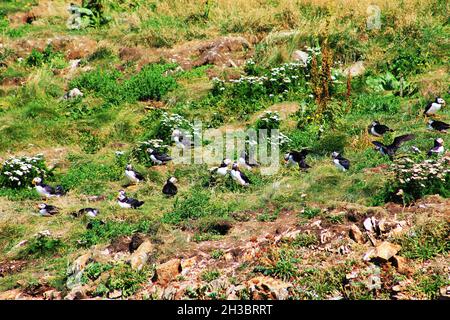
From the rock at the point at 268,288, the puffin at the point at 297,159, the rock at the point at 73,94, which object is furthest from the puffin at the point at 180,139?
the rock at the point at 268,288

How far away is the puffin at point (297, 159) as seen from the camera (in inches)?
491

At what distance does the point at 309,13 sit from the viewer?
19375 mm

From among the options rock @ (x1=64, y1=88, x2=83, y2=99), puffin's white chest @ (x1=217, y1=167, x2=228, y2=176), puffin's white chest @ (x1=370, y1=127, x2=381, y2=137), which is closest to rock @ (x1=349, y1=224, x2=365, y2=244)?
puffin's white chest @ (x1=217, y1=167, x2=228, y2=176)

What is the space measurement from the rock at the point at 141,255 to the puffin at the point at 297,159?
3459 mm

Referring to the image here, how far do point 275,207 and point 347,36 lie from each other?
768 centimetres

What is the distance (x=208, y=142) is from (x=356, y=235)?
587cm

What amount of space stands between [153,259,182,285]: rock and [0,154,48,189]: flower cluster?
4919mm

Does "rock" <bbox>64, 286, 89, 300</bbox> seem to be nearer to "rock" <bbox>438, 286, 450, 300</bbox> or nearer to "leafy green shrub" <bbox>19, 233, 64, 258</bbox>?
"leafy green shrub" <bbox>19, 233, 64, 258</bbox>

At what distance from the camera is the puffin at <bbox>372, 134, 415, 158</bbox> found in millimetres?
12163

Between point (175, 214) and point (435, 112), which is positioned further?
point (435, 112)
